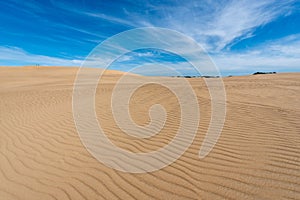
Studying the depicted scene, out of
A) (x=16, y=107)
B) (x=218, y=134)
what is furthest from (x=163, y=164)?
(x=16, y=107)

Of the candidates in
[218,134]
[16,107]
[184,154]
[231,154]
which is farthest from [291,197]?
[16,107]

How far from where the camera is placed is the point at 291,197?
104 inches

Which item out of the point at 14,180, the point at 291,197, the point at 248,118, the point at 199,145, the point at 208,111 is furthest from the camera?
the point at 208,111

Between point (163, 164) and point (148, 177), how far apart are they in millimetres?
446

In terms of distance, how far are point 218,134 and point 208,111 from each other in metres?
1.96

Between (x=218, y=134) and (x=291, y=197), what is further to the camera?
(x=218, y=134)

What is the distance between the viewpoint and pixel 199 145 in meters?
4.29

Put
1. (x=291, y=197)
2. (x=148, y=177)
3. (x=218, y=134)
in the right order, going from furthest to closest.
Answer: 1. (x=218, y=134)
2. (x=148, y=177)
3. (x=291, y=197)

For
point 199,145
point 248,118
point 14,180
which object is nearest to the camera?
point 14,180

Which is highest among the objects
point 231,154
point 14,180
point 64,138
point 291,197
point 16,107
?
point 16,107

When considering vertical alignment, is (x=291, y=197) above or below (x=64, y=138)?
below

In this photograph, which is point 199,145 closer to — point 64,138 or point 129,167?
point 129,167

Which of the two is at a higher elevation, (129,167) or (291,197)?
(129,167)

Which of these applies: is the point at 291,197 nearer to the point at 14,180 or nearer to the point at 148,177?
the point at 148,177
